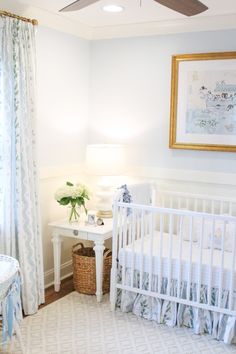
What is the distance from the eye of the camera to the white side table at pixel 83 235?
368 cm

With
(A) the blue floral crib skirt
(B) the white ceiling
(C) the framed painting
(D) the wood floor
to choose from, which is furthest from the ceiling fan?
(D) the wood floor

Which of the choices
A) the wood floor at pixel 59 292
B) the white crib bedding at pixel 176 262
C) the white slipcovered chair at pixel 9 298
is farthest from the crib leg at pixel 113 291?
the white slipcovered chair at pixel 9 298

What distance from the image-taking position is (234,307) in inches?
123

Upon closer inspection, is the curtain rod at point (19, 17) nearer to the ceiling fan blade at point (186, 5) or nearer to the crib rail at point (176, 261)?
the ceiling fan blade at point (186, 5)

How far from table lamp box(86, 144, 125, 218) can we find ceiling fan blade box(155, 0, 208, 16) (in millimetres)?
1595

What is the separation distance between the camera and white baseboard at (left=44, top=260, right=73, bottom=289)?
408 cm

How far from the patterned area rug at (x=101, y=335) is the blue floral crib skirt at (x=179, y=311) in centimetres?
6

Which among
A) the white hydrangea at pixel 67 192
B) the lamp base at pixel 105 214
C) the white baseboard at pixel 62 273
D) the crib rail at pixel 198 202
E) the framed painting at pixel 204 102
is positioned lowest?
the white baseboard at pixel 62 273

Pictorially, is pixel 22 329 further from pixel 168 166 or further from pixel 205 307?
pixel 168 166

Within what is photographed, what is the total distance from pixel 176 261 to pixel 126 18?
2.08 meters

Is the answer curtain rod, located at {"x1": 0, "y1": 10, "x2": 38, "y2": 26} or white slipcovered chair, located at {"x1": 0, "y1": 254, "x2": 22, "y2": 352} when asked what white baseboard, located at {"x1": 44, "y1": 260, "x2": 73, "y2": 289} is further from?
curtain rod, located at {"x1": 0, "y1": 10, "x2": 38, "y2": 26}

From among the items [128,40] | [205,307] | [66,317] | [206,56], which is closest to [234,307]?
[205,307]

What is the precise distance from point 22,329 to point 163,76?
7.99ft

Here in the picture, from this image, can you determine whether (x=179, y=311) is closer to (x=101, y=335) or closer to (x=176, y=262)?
(x=176, y=262)
